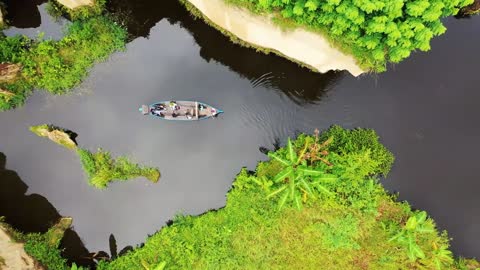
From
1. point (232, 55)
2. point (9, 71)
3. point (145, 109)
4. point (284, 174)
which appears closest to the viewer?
point (284, 174)

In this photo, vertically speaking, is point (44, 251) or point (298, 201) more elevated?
point (298, 201)

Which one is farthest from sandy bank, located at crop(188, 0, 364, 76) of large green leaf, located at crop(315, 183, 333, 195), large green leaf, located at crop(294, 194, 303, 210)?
large green leaf, located at crop(294, 194, 303, 210)

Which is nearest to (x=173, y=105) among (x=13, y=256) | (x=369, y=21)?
(x=369, y=21)

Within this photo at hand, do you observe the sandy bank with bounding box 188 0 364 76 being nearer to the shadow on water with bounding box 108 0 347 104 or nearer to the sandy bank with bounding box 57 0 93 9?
the shadow on water with bounding box 108 0 347 104

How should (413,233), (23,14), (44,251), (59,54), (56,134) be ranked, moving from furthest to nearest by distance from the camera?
1. (23,14)
2. (59,54)
3. (56,134)
4. (44,251)
5. (413,233)

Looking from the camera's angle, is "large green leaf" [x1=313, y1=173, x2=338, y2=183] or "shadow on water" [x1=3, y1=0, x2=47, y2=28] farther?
"shadow on water" [x1=3, y1=0, x2=47, y2=28]

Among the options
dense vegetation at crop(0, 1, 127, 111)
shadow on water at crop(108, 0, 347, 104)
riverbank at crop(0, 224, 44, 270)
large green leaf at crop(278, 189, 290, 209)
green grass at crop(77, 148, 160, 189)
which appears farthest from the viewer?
shadow on water at crop(108, 0, 347, 104)

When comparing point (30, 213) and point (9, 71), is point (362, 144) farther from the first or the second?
point (9, 71)
